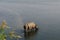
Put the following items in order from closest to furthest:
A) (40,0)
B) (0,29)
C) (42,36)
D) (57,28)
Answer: (0,29) → (42,36) → (57,28) → (40,0)

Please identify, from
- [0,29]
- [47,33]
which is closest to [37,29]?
[47,33]

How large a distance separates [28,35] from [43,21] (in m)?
2.08

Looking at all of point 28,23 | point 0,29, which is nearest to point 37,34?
point 28,23

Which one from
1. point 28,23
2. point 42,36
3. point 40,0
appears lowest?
point 42,36

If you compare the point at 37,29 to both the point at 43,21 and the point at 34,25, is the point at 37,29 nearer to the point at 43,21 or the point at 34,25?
the point at 34,25

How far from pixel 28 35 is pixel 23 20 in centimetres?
211

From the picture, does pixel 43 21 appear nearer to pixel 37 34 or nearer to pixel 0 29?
pixel 37 34

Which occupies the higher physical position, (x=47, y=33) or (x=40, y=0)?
(x=40, y=0)

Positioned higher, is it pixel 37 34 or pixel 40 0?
pixel 40 0

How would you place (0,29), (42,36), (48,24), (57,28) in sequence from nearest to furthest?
(0,29)
(42,36)
(57,28)
(48,24)

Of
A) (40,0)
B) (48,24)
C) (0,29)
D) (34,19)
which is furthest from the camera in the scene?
(40,0)

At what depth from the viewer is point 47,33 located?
10.2 meters

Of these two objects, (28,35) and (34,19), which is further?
(34,19)

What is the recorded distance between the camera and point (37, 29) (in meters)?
11.1
